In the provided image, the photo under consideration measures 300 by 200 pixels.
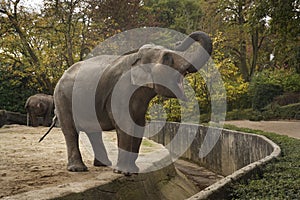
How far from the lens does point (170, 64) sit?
397 cm

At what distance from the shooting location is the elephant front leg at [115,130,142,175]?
431 centimetres

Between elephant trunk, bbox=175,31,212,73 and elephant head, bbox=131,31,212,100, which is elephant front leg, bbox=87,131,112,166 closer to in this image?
elephant head, bbox=131,31,212,100

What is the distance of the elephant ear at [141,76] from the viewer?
163 inches

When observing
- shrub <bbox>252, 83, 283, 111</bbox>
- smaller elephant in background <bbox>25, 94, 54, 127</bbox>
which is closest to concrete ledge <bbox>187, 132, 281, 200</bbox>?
smaller elephant in background <bbox>25, 94, 54, 127</bbox>

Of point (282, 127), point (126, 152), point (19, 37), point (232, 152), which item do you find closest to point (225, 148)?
point (232, 152)

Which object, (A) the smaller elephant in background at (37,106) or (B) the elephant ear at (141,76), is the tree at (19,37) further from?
(B) the elephant ear at (141,76)

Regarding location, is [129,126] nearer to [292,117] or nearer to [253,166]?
[253,166]

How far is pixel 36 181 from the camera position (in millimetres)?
4285

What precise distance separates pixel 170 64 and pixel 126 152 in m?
1.25

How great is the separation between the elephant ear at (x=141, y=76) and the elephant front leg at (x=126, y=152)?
661mm

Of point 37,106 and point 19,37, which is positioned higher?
point 19,37

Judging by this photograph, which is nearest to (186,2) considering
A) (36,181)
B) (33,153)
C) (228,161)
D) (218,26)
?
(218,26)

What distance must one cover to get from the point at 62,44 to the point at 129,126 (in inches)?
500

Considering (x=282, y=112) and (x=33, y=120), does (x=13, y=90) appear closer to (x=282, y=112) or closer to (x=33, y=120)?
(x=33, y=120)
